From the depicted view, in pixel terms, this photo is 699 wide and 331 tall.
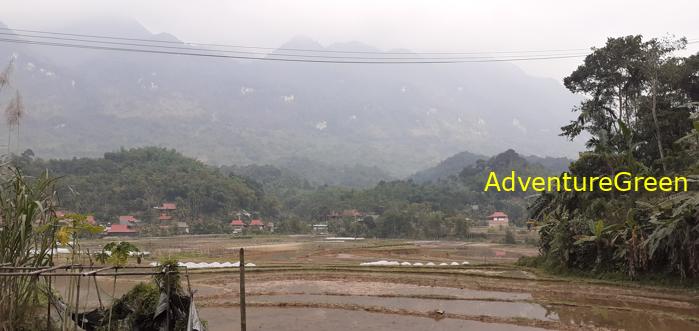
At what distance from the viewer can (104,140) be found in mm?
135625

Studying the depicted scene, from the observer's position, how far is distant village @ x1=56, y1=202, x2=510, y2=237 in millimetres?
49688

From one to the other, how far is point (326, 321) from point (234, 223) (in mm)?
48906

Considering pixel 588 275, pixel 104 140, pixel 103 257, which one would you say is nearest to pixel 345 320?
pixel 103 257

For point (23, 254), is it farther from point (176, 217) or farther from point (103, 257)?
point (176, 217)

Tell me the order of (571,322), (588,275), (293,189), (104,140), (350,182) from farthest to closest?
(104,140) → (350,182) → (293,189) → (588,275) → (571,322)

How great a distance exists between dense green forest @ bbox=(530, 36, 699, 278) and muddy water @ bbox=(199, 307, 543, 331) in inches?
234

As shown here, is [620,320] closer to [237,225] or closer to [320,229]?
[320,229]

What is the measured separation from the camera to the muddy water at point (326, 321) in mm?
9445

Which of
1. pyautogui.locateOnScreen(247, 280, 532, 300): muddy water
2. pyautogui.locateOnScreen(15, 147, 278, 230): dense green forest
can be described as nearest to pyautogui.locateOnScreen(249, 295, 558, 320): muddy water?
pyautogui.locateOnScreen(247, 280, 532, 300): muddy water

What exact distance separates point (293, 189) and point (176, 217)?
1408 inches

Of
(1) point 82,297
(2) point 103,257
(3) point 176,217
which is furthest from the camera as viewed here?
(3) point 176,217

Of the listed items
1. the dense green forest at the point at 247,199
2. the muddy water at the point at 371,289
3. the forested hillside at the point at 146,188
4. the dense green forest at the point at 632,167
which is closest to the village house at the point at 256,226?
the dense green forest at the point at 247,199

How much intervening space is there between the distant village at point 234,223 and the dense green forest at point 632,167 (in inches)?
1169

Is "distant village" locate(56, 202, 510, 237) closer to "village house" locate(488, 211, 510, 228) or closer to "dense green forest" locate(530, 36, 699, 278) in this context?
"village house" locate(488, 211, 510, 228)
